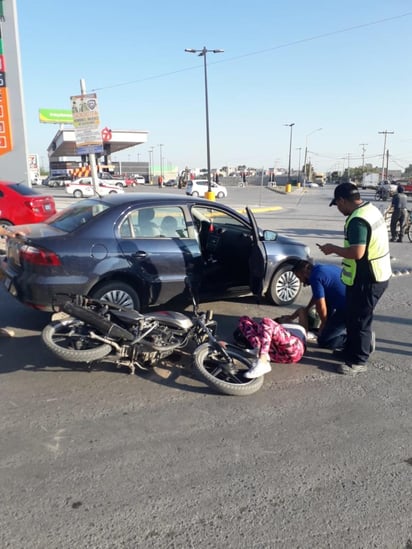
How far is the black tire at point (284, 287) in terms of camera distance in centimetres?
628

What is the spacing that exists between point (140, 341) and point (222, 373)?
0.79m

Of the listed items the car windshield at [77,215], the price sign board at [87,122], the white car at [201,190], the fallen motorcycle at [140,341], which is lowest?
the white car at [201,190]

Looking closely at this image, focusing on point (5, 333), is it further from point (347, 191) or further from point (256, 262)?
point (347, 191)

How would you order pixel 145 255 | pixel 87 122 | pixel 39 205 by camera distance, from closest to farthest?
pixel 145 255 → pixel 39 205 → pixel 87 122

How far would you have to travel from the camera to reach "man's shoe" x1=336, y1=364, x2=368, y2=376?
175 inches

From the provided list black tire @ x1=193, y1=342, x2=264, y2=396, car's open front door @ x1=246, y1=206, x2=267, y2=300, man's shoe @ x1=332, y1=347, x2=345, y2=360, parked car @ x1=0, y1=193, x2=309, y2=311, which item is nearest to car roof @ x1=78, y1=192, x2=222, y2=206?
parked car @ x1=0, y1=193, x2=309, y2=311

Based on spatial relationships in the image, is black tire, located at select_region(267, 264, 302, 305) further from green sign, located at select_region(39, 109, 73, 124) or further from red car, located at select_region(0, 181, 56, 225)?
green sign, located at select_region(39, 109, 73, 124)

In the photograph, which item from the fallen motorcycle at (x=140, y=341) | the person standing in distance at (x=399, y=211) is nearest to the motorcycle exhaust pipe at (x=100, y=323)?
the fallen motorcycle at (x=140, y=341)

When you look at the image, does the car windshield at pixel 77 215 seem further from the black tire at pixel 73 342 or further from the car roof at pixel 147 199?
the black tire at pixel 73 342

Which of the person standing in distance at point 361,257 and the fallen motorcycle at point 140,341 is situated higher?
the person standing in distance at point 361,257

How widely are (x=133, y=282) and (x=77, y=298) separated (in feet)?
3.48

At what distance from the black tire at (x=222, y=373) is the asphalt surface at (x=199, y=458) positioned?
0.31 feet

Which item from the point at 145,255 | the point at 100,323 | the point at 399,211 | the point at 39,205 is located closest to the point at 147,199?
the point at 145,255

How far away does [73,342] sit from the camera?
4129 millimetres
